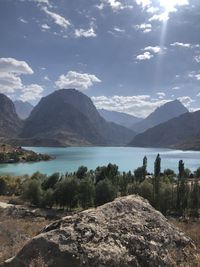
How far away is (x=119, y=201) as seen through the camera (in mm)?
10383

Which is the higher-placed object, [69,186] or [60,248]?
[60,248]

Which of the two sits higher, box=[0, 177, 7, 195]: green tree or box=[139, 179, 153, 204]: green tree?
box=[139, 179, 153, 204]: green tree

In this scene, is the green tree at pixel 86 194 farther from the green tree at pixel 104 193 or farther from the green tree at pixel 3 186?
the green tree at pixel 3 186

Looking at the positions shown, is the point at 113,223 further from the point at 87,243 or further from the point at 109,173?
the point at 109,173

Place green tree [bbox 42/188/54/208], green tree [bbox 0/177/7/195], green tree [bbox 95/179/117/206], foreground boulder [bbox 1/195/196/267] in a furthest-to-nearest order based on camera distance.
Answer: green tree [bbox 0/177/7/195] → green tree [bbox 42/188/54/208] → green tree [bbox 95/179/117/206] → foreground boulder [bbox 1/195/196/267]

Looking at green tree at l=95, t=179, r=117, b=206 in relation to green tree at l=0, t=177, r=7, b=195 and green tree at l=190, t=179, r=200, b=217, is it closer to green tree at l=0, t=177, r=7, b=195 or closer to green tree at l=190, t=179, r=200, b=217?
green tree at l=190, t=179, r=200, b=217

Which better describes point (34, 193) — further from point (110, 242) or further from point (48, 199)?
point (110, 242)

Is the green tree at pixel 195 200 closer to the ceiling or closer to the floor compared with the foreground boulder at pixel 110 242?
closer to the floor

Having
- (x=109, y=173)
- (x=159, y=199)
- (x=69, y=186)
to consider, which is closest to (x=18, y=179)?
(x=109, y=173)

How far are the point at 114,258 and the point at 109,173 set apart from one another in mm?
117356

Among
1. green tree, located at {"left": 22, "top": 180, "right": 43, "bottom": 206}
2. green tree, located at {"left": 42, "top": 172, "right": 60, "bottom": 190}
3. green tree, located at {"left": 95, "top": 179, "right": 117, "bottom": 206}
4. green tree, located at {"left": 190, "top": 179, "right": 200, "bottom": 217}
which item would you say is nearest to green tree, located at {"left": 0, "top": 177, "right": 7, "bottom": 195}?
green tree, located at {"left": 42, "top": 172, "right": 60, "bottom": 190}

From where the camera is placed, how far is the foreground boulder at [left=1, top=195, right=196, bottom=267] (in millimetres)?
7789

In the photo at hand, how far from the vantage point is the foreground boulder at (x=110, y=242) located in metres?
7.79

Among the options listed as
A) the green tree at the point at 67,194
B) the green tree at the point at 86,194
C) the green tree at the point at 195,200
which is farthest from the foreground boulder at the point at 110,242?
the green tree at the point at 195,200
